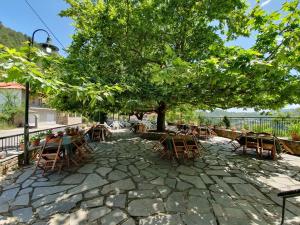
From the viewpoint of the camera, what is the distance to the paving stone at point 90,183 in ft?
13.7

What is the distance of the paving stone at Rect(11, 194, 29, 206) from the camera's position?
3711mm

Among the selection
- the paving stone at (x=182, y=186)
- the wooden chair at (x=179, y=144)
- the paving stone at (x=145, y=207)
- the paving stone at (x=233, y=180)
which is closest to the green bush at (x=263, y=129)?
the wooden chair at (x=179, y=144)

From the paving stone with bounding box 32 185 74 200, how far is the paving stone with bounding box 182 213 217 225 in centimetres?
281

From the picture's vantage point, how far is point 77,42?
800 cm

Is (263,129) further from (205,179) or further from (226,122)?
(205,179)

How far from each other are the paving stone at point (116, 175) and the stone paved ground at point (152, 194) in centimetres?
3

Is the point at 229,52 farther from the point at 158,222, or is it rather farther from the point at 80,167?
the point at 80,167

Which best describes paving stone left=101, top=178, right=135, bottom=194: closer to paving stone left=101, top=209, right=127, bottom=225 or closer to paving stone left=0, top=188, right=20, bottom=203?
paving stone left=101, top=209, right=127, bottom=225

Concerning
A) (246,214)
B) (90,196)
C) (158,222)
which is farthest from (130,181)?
(246,214)

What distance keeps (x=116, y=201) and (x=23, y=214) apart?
5.43ft

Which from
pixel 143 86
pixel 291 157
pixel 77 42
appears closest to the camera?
pixel 143 86

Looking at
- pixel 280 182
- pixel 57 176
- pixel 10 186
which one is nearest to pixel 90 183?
pixel 57 176

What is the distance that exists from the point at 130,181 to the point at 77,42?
20.9ft

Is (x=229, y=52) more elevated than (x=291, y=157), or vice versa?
(x=229, y=52)
